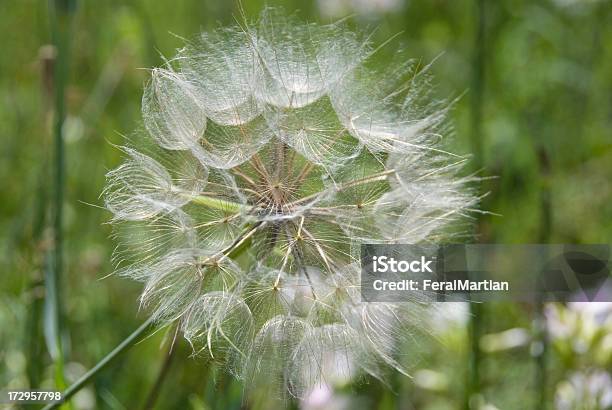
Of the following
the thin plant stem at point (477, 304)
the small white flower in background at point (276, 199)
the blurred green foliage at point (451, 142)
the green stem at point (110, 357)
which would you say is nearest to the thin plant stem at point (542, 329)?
the blurred green foliage at point (451, 142)

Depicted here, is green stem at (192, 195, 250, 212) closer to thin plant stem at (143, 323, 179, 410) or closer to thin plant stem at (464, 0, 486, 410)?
thin plant stem at (143, 323, 179, 410)

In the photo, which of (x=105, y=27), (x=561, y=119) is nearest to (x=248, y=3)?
(x=105, y=27)

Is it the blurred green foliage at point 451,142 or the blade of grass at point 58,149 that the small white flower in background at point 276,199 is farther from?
the blade of grass at point 58,149

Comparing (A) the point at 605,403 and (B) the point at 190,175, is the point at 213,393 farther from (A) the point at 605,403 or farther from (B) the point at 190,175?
(A) the point at 605,403

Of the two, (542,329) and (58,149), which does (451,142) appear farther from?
(58,149)

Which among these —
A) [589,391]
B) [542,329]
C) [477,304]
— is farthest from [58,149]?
[589,391]

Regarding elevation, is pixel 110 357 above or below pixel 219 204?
below
